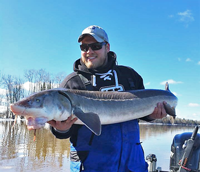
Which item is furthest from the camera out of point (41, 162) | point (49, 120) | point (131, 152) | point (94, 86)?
point (41, 162)

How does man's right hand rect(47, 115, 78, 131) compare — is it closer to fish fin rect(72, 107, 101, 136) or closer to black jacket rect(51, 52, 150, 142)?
fish fin rect(72, 107, 101, 136)

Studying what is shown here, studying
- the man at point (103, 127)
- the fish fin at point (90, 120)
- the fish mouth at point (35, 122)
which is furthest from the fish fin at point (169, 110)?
the fish mouth at point (35, 122)

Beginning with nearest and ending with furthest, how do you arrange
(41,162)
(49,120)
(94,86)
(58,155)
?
(49,120)
(94,86)
(41,162)
(58,155)

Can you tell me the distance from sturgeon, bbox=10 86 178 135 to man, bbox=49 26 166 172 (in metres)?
0.14

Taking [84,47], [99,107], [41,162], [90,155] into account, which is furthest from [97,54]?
[41,162]

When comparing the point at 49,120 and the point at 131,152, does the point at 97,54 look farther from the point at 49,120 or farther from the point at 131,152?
the point at 131,152

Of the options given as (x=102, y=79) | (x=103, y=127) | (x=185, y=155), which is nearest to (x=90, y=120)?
(x=103, y=127)

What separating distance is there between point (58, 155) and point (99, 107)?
870 centimetres

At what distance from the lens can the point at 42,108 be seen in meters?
2.77

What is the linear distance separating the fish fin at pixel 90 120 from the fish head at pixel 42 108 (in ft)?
0.46

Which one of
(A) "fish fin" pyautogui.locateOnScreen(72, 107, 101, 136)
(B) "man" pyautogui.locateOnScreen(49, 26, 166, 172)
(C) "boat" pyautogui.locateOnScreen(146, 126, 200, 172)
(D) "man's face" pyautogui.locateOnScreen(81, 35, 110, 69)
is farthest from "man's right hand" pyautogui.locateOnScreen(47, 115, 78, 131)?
(C) "boat" pyautogui.locateOnScreen(146, 126, 200, 172)

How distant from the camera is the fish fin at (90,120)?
2.74 meters

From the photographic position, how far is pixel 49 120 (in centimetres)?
289

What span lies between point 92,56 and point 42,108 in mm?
1422
